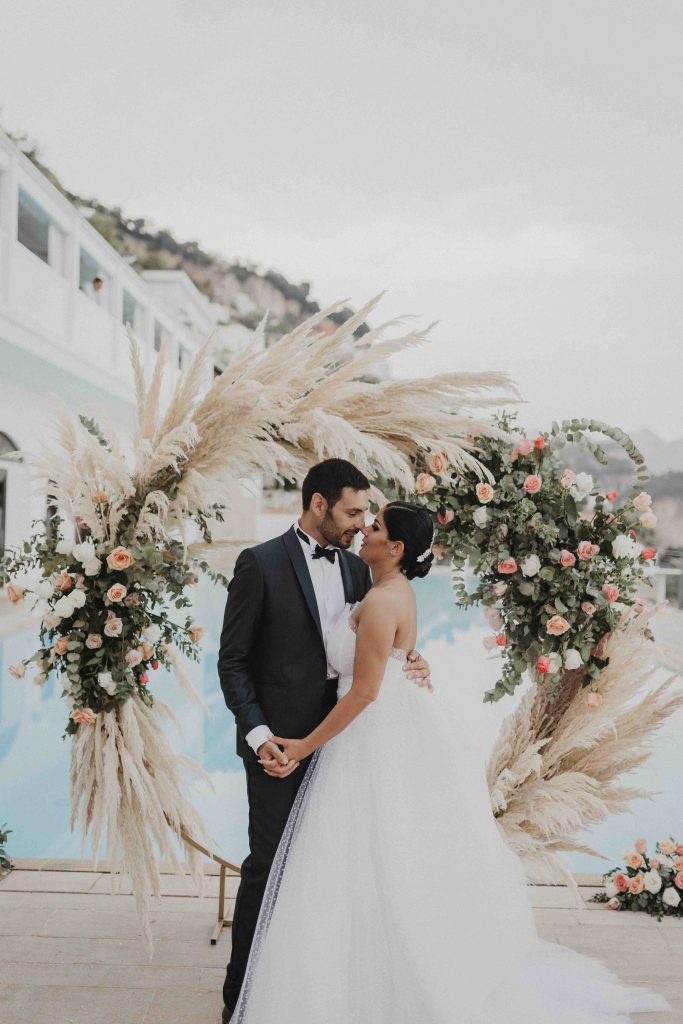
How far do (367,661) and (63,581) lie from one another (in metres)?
1.07

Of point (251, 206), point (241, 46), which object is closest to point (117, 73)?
point (241, 46)

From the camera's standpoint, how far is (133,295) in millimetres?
17641

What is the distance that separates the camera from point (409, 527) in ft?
8.52

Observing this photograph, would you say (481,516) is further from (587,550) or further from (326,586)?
(326,586)

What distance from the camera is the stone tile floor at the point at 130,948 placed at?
9.21ft

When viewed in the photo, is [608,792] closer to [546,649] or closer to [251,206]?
[546,649]

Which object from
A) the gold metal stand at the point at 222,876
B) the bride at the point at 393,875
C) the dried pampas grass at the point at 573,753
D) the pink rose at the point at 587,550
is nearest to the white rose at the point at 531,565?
the pink rose at the point at 587,550

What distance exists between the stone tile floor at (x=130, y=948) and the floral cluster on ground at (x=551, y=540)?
35.9 inches

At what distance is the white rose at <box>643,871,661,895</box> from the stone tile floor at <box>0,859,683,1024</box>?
119 millimetres

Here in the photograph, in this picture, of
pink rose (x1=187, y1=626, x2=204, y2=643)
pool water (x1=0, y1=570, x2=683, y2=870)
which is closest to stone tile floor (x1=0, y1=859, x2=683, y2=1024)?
pool water (x1=0, y1=570, x2=683, y2=870)

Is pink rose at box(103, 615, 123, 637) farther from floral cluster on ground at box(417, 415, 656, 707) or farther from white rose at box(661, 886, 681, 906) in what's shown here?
white rose at box(661, 886, 681, 906)

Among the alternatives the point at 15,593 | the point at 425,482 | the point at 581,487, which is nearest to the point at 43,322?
the point at 15,593

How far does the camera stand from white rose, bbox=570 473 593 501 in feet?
10.6

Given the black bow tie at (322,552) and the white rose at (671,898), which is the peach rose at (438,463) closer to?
the black bow tie at (322,552)
